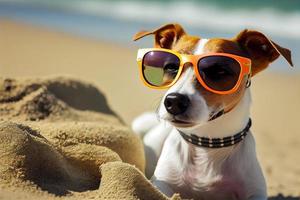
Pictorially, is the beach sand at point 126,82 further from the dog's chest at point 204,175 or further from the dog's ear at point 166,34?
the dog's ear at point 166,34

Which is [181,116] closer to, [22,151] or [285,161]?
[22,151]

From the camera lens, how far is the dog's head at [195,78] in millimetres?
3527

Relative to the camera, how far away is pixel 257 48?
4023mm

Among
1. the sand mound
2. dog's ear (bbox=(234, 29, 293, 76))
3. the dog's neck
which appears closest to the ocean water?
the sand mound

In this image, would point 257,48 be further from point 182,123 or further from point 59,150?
point 59,150

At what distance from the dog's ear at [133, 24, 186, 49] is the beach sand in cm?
122

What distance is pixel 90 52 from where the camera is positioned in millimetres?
12484

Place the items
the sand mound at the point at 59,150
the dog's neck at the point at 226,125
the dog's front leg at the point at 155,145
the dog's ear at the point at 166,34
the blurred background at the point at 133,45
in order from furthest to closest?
the blurred background at the point at 133,45, the dog's front leg at the point at 155,145, the dog's ear at the point at 166,34, the dog's neck at the point at 226,125, the sand mound at the point at 59,150

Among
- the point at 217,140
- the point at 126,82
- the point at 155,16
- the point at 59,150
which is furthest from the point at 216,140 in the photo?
the point at 155,16

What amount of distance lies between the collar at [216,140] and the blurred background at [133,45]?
37.5 inches

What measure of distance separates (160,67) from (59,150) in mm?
819

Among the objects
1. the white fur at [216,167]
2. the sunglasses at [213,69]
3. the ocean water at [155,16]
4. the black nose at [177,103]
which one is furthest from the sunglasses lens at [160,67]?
the ocean water at [155,16]

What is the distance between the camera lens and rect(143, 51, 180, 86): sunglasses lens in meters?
3.80

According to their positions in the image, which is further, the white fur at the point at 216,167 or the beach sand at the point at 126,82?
the beach sand at the point at 126,82
